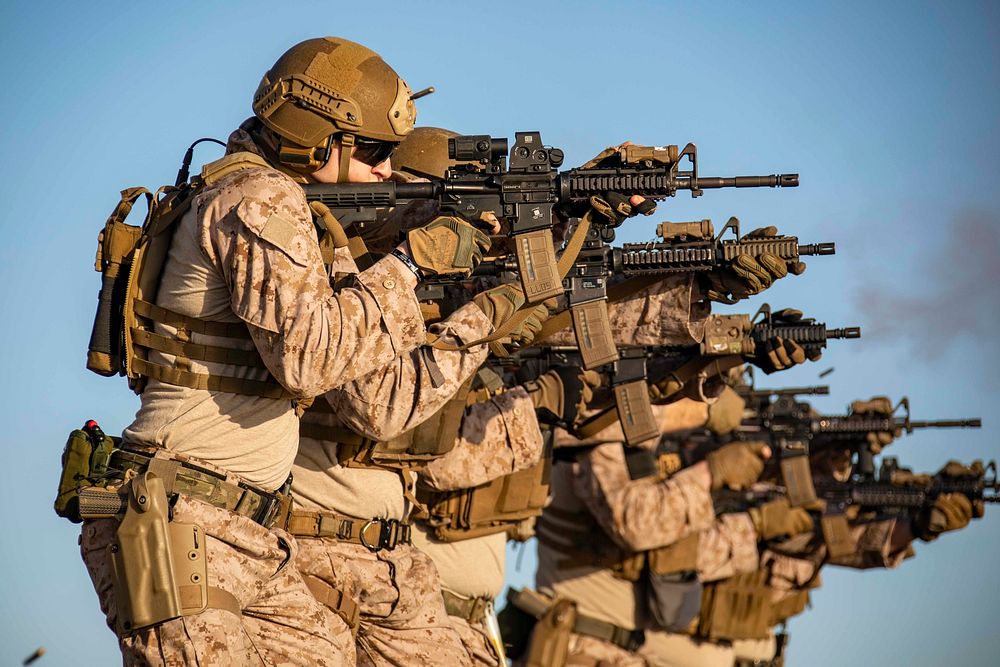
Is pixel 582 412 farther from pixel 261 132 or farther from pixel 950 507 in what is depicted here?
pixel 950 507

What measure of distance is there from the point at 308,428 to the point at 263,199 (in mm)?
1585

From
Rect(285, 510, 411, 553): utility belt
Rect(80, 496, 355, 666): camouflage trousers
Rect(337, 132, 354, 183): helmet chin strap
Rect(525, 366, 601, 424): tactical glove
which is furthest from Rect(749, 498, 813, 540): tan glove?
Rect(337, 132, 354, 183): helmet chin strap

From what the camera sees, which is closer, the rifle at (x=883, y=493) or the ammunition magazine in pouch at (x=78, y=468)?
the ammunition magazine in pouch at (x=78, y=468)

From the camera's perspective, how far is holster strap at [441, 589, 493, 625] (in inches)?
299

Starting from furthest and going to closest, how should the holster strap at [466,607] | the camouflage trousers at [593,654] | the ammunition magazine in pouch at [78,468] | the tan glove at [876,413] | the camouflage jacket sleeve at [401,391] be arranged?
the tan glove at [876,413], the camouflage trousers at [593,654], the holster strap at [466,607], the camouflage jacket sleeve at [401,391], the ammunition magazine in pouch at [78,468]

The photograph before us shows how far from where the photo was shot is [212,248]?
17.3 feet

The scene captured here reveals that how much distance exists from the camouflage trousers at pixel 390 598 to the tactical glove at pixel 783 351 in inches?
117

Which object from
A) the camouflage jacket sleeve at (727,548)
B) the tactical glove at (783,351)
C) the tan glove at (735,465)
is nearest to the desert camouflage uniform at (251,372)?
the tactical glove at (783,351)

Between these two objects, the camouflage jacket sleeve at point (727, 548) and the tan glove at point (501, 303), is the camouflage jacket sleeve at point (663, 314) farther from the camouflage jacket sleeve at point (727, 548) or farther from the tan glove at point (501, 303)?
the camouflage jacket sleeve at point (727, 548)

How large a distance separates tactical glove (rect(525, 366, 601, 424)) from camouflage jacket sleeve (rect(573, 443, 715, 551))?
58.3 inches

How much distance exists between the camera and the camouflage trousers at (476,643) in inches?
290

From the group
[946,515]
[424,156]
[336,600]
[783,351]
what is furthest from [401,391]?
[946,515]

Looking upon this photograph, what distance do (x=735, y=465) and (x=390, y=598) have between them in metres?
5.09

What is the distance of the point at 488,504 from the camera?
25.7ft
